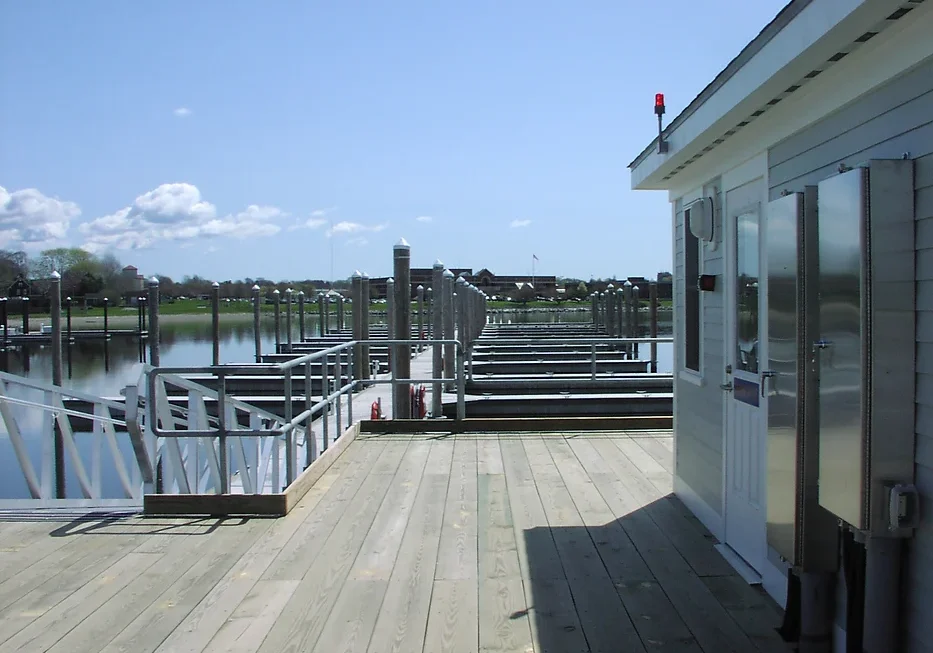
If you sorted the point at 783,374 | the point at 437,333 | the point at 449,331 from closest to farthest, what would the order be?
the point at 783,374 → the point at 437,333 → the point at 449,331

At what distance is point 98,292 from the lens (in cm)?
3127

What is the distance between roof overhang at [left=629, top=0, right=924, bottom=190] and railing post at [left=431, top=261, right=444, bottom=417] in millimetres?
4902

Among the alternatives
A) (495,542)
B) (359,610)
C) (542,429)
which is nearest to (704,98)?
(495,542)

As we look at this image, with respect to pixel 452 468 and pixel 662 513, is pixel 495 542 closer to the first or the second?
pixel 662 513

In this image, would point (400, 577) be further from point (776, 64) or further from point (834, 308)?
point (776, 64)

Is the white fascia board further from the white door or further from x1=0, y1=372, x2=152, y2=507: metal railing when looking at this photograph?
x1=0, y1=372, x2=152, y2=507: metal railing

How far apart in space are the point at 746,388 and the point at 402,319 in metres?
5.63

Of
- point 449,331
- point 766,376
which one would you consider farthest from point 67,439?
point 449,331

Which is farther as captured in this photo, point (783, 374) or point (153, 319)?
point (153, 319)

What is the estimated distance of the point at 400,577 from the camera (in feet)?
12.9

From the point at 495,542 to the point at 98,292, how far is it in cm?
3032

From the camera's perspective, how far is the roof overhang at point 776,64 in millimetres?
2420

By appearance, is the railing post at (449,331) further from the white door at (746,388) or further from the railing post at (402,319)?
the white door at (746,388)

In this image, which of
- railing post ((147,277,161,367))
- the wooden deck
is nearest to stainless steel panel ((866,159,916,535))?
the wooden deck
